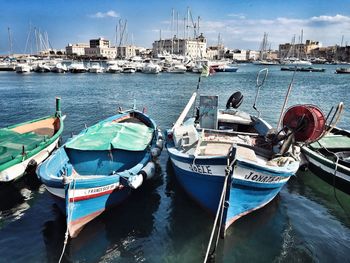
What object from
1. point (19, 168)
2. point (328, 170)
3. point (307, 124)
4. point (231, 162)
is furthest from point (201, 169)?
point (19, 168)

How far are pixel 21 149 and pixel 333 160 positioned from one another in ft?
51.0

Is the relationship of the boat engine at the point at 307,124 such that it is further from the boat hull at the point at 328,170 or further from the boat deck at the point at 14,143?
the boat deck at the point at 14,143

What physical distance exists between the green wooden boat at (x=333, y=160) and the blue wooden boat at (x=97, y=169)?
7.94m

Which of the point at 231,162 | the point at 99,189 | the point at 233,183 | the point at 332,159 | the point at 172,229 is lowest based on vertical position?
the point at 172,229

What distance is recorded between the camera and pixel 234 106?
1911 cm

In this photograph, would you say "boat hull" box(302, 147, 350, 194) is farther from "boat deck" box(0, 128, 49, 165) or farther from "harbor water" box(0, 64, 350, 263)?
"boat deck" box(0, 128, 49, 165)

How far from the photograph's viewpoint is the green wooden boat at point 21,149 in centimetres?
1331

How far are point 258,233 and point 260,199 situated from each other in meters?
1.22

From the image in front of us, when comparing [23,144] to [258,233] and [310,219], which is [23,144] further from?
[310,219]

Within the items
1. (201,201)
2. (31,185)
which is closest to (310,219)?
(201,201)

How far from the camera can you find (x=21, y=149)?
14.4 meters

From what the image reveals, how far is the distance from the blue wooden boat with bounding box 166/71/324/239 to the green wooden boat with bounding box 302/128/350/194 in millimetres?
2585

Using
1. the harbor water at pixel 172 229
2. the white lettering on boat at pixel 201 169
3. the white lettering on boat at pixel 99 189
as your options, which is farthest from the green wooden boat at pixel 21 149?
the white lettering on boat at pixel 201 169

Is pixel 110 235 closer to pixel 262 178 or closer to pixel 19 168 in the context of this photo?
pixel 262 178
